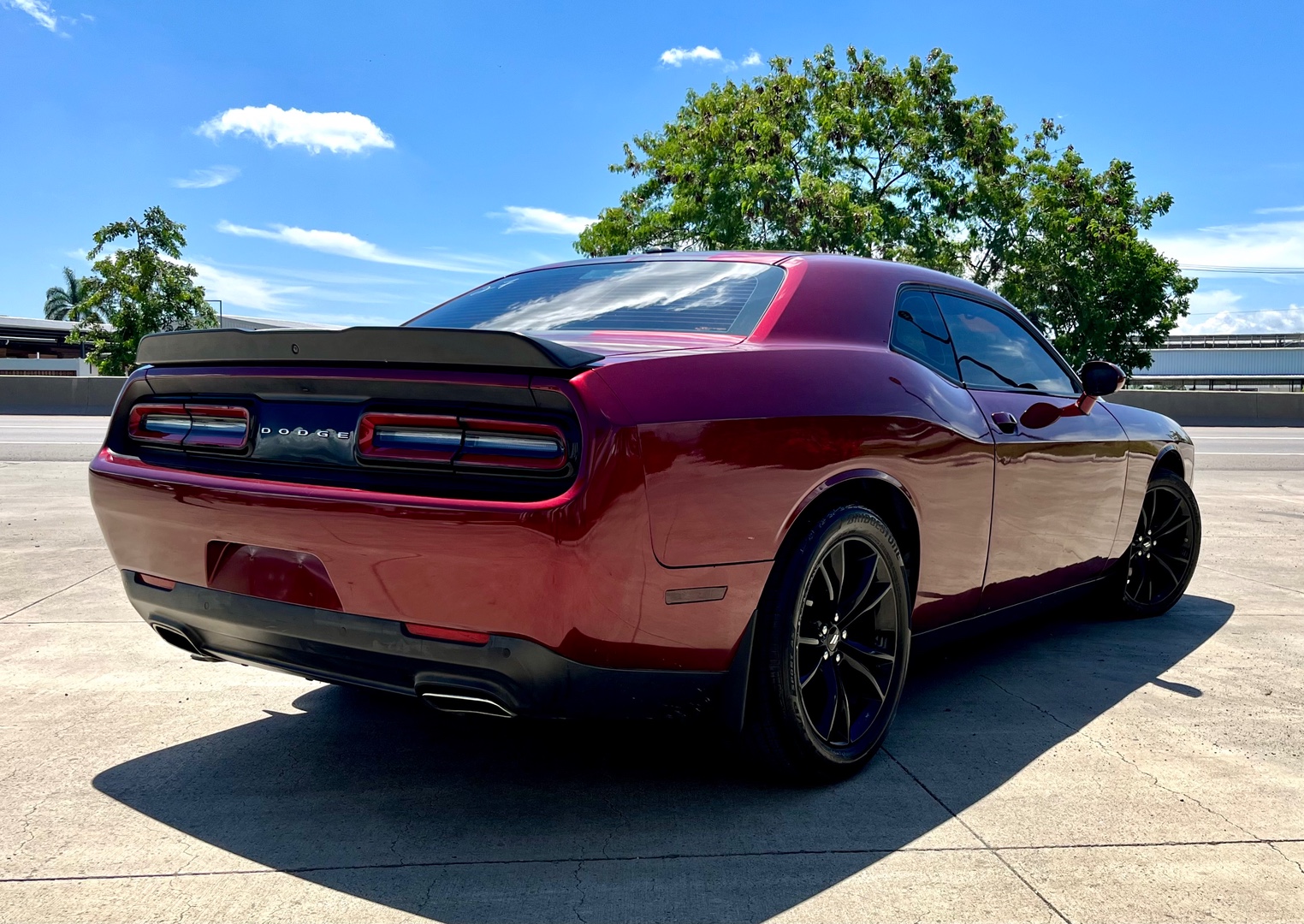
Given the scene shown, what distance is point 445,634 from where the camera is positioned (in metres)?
2.54

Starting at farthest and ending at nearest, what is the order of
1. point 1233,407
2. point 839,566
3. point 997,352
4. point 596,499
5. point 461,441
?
point 1233,407
point 997,352
point 839,566
point 461,441
point 596,499

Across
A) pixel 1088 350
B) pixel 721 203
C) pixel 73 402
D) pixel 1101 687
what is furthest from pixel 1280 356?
pixel 1101 687

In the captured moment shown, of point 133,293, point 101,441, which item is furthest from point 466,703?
point 133,293

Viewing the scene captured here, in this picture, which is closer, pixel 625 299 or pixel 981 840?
pixel 981 840

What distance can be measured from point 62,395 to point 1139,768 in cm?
2639

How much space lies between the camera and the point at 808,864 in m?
2.62

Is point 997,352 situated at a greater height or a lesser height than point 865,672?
greater

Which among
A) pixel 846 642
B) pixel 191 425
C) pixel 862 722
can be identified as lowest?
pixel 862 722

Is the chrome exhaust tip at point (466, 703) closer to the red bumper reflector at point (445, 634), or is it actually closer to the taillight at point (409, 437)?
the red bumper reflector at point (445, 634)

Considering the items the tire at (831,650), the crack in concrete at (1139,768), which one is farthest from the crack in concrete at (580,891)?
the crack in concrete at (1139,768)

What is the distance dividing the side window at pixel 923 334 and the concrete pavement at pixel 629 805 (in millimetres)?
1195

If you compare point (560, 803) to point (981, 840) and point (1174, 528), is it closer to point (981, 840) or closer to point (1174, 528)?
point (981, 840)

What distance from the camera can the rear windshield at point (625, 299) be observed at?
10.8ft

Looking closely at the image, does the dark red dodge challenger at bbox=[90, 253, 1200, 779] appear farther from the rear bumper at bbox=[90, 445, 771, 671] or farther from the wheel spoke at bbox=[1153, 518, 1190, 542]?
the wheel spoke at bbox=[1153, 518, 1190, 542]
